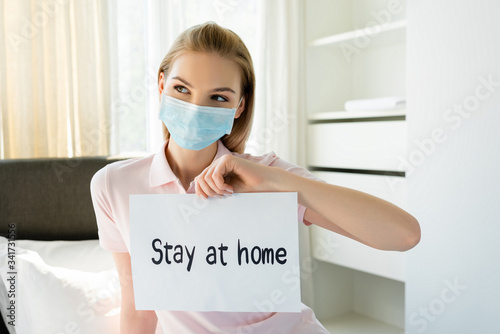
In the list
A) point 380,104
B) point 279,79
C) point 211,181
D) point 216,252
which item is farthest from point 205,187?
point 279,79

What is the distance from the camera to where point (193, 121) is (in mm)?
962

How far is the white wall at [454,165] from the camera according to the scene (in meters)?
1.62

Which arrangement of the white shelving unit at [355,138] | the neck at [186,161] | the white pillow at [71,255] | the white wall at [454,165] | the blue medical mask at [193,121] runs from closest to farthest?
1. the blue medical mask at [193,121]
2. the neck at [186,161]
3. the white pillow at [71,255]
4. the white wall at [454,165]
5. the white shelving unit at [355,138]

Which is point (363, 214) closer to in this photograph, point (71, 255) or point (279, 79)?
point (71, 255)

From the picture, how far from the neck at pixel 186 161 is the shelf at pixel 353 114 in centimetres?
131

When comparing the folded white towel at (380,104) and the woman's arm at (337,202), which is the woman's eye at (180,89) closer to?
the woman's arm at (337,202)

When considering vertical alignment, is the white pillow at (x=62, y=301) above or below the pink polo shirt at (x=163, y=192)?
below

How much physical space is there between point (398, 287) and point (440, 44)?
142 centimetres

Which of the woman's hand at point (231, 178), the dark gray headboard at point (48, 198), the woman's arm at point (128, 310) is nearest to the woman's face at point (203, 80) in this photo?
the woman's hand at point (231, 178)

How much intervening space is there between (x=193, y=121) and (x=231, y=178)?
0.18 metres

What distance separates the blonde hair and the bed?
0.64m

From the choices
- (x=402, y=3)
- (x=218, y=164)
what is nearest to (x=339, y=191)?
(x=218, y=164)

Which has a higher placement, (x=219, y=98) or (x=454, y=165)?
(x=219, y=98)

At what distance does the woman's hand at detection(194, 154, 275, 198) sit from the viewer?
2.62ft
